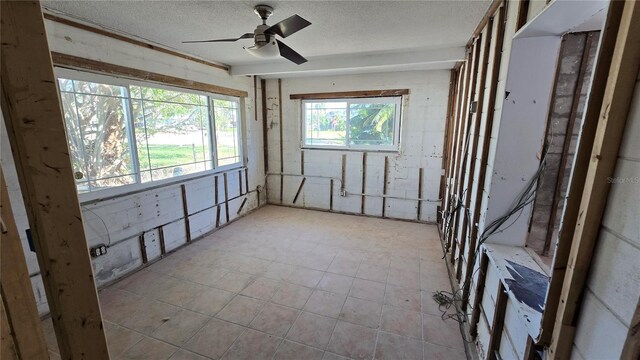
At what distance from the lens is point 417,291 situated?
283 cm

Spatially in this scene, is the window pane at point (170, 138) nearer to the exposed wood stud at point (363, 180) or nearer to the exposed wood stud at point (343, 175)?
the exposed wood stud at point (343, 175)

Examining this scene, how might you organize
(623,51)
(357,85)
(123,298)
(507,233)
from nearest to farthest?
(623,51), (507,233), (123,298), (357,85)

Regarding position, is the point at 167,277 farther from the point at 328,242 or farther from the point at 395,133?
the point at 395,133

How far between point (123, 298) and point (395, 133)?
14.5 feet

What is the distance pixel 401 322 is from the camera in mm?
2383

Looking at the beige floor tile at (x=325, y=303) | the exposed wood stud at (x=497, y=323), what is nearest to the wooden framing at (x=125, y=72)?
the beige floor tile at (x=325, y=303)

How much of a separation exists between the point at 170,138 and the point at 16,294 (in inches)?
119

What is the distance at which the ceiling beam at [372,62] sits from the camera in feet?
11.3

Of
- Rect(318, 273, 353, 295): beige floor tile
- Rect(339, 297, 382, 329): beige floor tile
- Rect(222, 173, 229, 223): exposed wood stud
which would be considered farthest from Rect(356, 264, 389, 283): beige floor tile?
Rect(222, 173, 229, 223): exposed wood stud

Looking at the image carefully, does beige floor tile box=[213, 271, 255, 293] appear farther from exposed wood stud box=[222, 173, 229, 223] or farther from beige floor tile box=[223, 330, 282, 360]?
exposed wood stud box=[222, 173, 229, 223]

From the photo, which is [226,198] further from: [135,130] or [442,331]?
[442,331]

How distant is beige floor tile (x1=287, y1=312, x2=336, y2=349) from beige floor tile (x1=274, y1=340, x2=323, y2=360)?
0.05 m

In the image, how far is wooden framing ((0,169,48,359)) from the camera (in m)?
0.84

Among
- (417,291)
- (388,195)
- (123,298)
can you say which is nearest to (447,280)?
(417,291)
